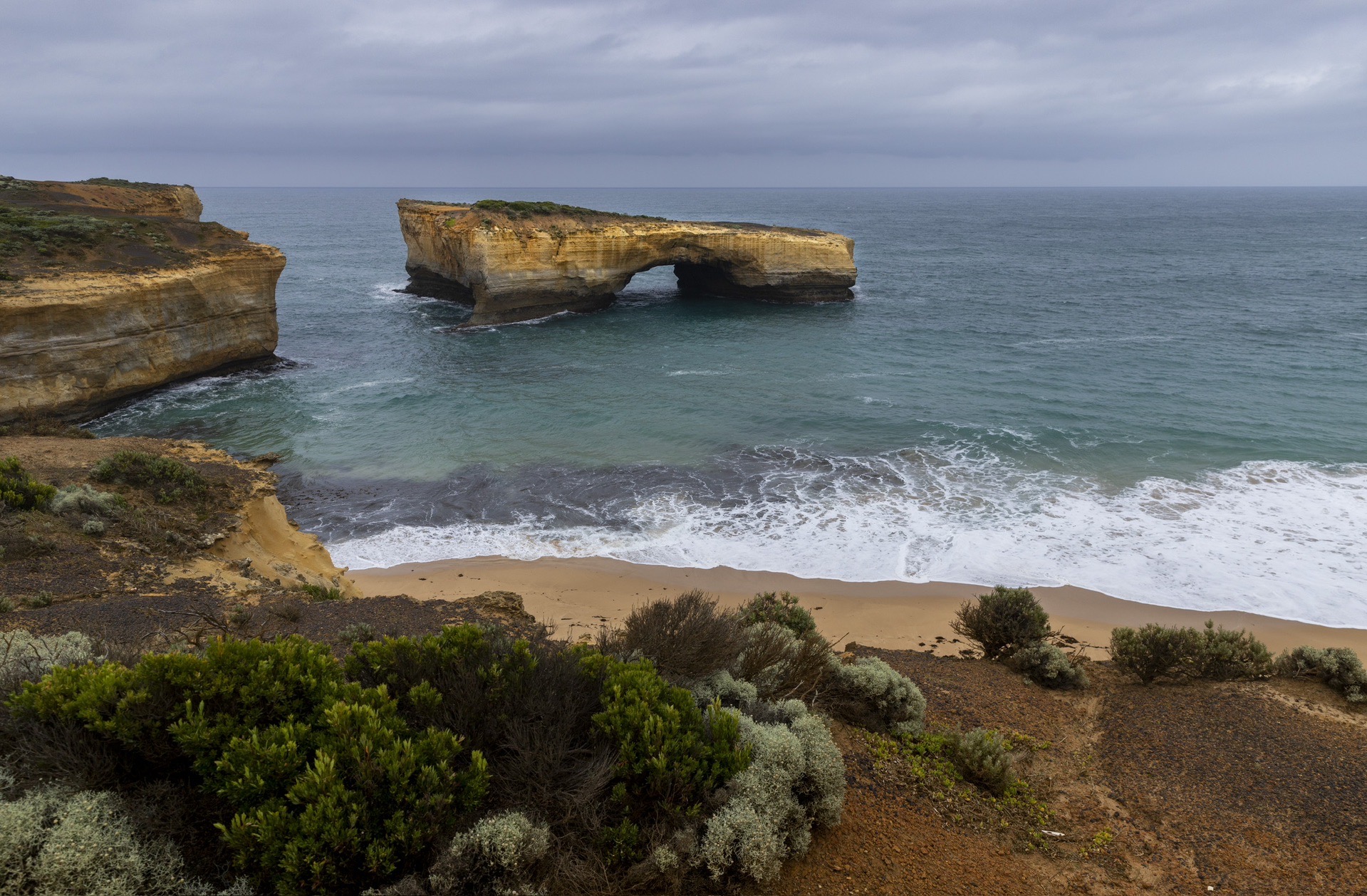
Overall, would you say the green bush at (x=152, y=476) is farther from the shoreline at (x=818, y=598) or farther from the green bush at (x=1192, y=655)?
the green bush at (x=1192, y=655)

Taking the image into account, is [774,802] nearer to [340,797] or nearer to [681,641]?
[681,641]

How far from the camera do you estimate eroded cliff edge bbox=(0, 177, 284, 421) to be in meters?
20.2

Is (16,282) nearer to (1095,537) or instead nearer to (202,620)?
(202,620)

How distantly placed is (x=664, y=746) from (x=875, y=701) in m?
3.32

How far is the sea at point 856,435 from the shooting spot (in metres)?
15.4

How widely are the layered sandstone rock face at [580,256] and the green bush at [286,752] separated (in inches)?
1296

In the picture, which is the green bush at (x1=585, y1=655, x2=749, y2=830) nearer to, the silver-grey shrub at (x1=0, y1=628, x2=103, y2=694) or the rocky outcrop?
the silver-grey shrub at (x1=0, y1=628, x2=103, y2=694)

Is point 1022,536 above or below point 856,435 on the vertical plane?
below

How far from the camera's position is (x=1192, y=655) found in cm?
900

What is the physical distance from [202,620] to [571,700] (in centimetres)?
582

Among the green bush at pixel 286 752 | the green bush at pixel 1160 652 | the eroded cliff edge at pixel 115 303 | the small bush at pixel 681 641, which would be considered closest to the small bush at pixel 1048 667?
the green bush at pixel 1160 652

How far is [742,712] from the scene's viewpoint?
644 centimetres

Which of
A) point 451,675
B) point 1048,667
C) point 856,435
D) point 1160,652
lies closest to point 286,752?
point 451,675

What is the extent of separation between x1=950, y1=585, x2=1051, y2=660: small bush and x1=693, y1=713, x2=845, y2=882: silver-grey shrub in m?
5.11
